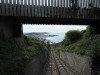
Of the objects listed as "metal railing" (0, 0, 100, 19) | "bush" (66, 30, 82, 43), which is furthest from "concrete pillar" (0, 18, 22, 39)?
"bush" (66, 30, 82, 43)

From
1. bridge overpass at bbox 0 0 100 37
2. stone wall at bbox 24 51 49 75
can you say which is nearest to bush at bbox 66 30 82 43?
stone wall at bbox 24 51 49 75

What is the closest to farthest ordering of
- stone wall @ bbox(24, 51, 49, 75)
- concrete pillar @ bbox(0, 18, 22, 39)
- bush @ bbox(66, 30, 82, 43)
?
stone wall @ bbox(24, 51, 49, 75) → concrete pillar @ bbox(0, 18, 22, 39) → bush @ bbox(66, 30, 82, 43)

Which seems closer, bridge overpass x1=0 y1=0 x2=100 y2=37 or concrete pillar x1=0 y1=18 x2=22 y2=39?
bridge overpass x1=0 y1=0 x2=100 y2=37

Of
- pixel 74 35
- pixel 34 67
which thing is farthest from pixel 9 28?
pixel 74 35

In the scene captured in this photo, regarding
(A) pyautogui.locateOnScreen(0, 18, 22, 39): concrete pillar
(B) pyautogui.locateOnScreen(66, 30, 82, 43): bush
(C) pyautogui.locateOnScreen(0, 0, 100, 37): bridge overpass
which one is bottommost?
(B) pyautogui.locateOnScreen(66, 30, 82, 43): bush

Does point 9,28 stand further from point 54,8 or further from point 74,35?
point 74,35

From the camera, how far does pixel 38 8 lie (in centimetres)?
1623

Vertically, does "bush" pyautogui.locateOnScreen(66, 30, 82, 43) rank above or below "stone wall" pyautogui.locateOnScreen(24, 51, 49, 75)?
above

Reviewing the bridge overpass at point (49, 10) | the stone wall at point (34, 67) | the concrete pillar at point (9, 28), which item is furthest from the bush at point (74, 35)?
the bridge overpass at point (49, 10)

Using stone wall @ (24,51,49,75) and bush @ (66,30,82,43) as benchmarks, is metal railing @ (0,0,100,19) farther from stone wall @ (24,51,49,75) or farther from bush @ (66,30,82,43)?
bush @ (66,30,82,43)

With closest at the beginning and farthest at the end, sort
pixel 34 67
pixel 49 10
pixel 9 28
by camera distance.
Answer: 1. pixel 49 10
2. pixel 34 67
3. pixel 9 28

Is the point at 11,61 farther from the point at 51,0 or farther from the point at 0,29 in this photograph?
the point at 51,0

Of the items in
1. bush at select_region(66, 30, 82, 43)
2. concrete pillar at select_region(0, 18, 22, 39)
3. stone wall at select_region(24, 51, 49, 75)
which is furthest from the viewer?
bush at select_region(66, 30, 82, 43)

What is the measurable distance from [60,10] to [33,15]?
1831 millimetres
